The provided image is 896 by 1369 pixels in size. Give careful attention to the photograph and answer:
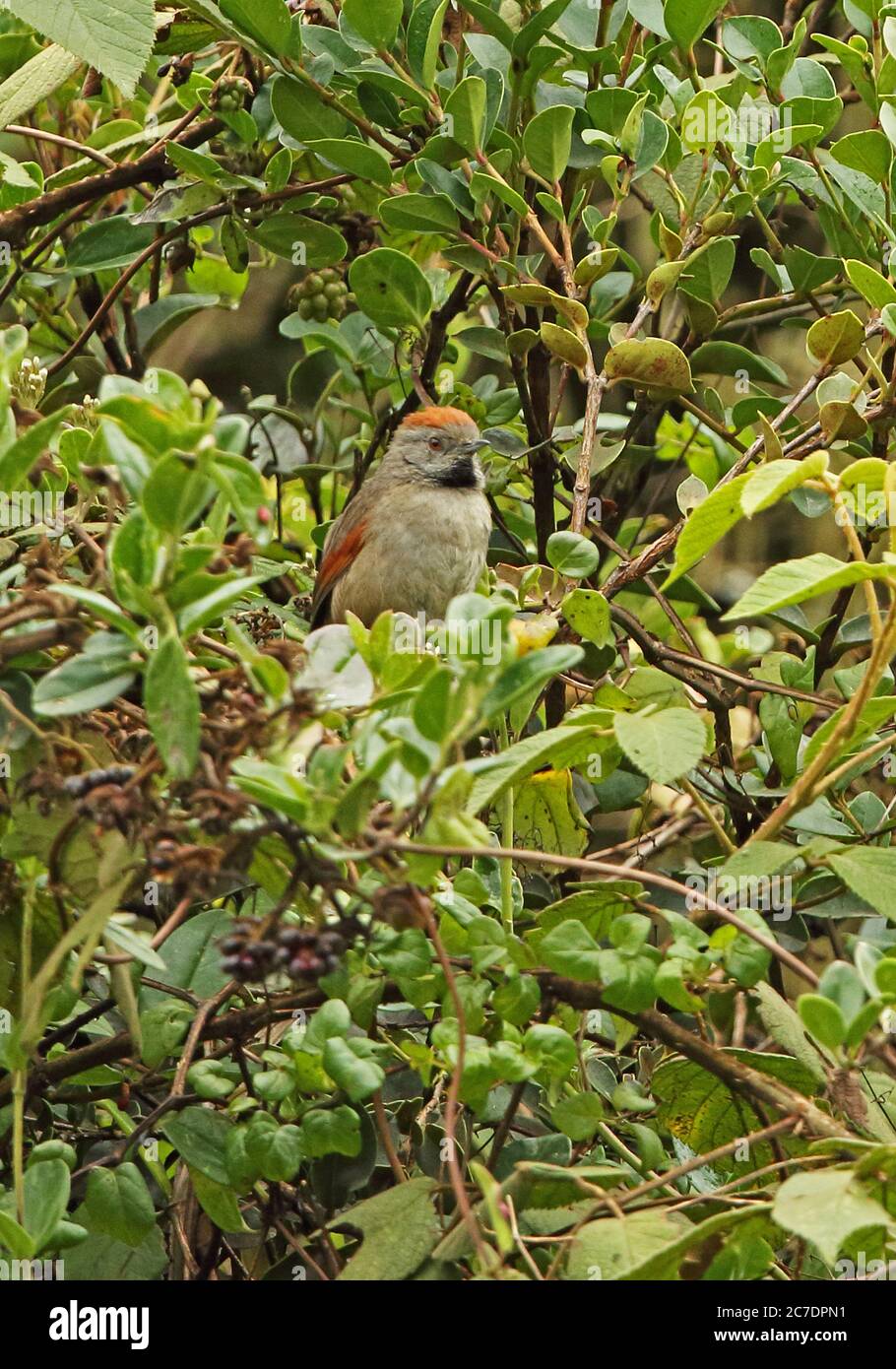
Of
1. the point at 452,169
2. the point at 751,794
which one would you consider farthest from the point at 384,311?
the point at 751,794

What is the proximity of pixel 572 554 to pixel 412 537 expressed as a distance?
7.27 ft

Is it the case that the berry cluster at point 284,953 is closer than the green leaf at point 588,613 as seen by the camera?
Yes

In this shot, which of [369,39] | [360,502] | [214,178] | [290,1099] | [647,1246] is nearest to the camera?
[647,1246]

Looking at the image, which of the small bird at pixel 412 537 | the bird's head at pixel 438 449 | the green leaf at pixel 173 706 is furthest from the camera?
the small bird at pixel 412 537

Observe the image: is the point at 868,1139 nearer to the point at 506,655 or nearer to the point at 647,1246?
the point at 647,1246

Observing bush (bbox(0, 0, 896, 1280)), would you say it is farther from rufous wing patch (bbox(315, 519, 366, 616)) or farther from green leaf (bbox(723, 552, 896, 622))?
rufous wing patch (bbox(315, 519, 366, 616))

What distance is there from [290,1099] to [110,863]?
56 centimetres

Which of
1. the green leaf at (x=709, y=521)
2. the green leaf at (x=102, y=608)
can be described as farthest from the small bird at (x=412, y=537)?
the green leaf at (x=102, y=608)

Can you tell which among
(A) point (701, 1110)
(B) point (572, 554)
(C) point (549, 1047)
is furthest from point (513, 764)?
(B) point (572, 554)

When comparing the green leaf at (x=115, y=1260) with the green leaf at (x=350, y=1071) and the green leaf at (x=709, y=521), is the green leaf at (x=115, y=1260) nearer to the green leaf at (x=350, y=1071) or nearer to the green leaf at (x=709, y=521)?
the green leaf at (x=350, y=1071)

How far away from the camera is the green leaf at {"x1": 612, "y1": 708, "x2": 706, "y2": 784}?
5.81 feet

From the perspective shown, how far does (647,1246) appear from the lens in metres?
1.61

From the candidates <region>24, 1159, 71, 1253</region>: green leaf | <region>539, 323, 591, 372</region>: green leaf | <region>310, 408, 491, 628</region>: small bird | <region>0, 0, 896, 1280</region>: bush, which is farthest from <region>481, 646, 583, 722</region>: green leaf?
<region>310, 408, 491, 628</region>: small bird

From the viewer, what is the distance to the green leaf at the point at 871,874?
1.79 meters
